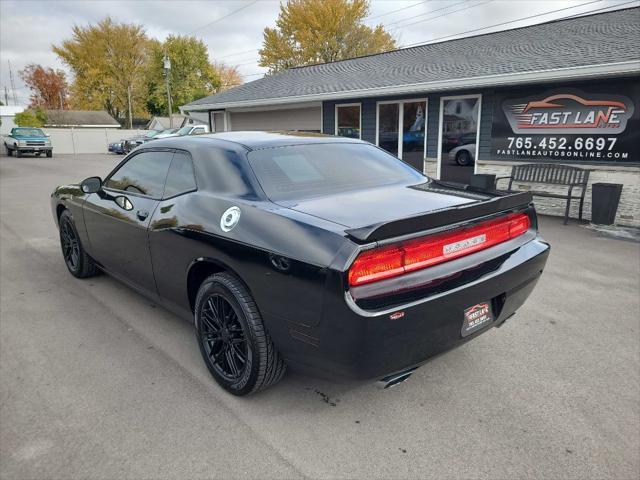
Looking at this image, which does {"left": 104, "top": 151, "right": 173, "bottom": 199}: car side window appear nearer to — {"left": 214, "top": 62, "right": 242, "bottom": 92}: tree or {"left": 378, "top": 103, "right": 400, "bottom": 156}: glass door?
{"left": 378, "top": 103, "right": 400, "bottom": 156}: glass door

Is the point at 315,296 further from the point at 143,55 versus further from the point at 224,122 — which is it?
the point at 143,55

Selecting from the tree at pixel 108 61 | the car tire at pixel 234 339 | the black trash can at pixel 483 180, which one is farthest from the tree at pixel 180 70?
the car tire at pixel 234 339

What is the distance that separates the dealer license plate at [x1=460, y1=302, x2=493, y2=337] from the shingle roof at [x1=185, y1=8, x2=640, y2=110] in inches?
275

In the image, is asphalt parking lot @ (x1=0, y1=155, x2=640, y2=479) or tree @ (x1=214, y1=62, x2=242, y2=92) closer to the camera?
asphalt parking lot @ (x1=0, y1=155, x2=640, y2=479)

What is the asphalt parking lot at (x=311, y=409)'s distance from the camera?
2236 mm

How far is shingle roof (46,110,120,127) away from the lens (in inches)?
1882

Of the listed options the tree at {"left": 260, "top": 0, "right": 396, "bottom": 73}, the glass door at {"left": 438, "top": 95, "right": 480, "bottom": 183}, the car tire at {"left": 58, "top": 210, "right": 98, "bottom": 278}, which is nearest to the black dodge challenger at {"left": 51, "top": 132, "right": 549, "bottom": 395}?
the car tire at {"left": 58, "top": 210, "right": 98, "bottom": 278}

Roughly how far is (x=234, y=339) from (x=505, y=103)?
8805 millimetres

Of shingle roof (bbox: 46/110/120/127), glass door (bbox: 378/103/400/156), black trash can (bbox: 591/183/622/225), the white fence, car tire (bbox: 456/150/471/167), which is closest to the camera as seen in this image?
black trash can (bbox: 591/183/622/225)

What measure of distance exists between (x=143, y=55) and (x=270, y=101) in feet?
139

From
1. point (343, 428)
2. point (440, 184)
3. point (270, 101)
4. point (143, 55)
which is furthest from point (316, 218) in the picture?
point (143, 55)

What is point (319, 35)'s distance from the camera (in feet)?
136

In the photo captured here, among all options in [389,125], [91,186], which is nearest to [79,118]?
[389,125]

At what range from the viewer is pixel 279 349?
245 centimetres
